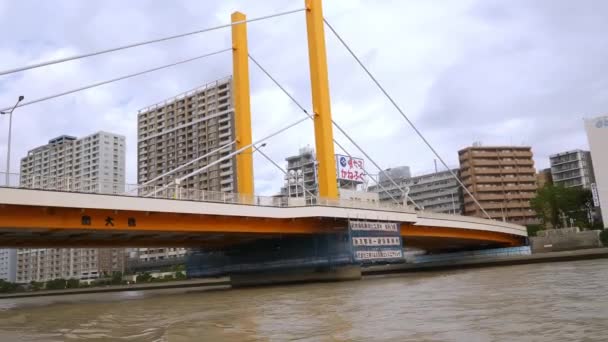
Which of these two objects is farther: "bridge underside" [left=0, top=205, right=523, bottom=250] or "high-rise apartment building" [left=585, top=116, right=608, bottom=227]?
"high-rise apartment building" [left=585, top=116, right=608, bottom=227]

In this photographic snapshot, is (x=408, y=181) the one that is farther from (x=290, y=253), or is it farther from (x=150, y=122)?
(x=290, y=253)

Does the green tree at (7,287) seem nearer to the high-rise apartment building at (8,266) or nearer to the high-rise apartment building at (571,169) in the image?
the high-rise apartment building at (8,266)

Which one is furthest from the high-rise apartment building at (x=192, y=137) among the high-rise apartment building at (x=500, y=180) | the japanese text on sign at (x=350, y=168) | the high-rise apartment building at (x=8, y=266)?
the japanese text on sign at (x=350, y=168)

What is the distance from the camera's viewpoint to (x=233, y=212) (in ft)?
100

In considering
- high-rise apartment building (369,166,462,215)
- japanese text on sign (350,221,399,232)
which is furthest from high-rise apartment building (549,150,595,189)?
japanese text on sign (350,221,399,232)

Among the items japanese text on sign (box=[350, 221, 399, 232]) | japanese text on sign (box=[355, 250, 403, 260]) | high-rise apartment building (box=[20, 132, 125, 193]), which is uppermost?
high-rise apartment building (box=[20, 132, 125, 193])

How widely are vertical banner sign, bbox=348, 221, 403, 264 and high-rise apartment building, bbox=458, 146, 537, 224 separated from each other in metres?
65.1

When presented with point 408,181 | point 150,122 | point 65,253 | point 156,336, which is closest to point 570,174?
point 408,181

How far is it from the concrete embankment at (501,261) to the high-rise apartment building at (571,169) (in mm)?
58507

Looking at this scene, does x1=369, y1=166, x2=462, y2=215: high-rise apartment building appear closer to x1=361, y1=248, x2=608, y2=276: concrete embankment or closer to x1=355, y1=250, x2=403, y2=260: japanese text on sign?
x1=361, y1=248, x2=608, y2=276: concrete embankment

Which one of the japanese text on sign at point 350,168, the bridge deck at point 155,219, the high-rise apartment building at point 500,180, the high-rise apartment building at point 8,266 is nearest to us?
the bridge deck at point 155,219

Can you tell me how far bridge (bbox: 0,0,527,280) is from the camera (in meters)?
24.3

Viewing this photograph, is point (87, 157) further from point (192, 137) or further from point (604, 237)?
point (604, 237)

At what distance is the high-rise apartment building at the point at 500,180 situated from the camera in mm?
100312
